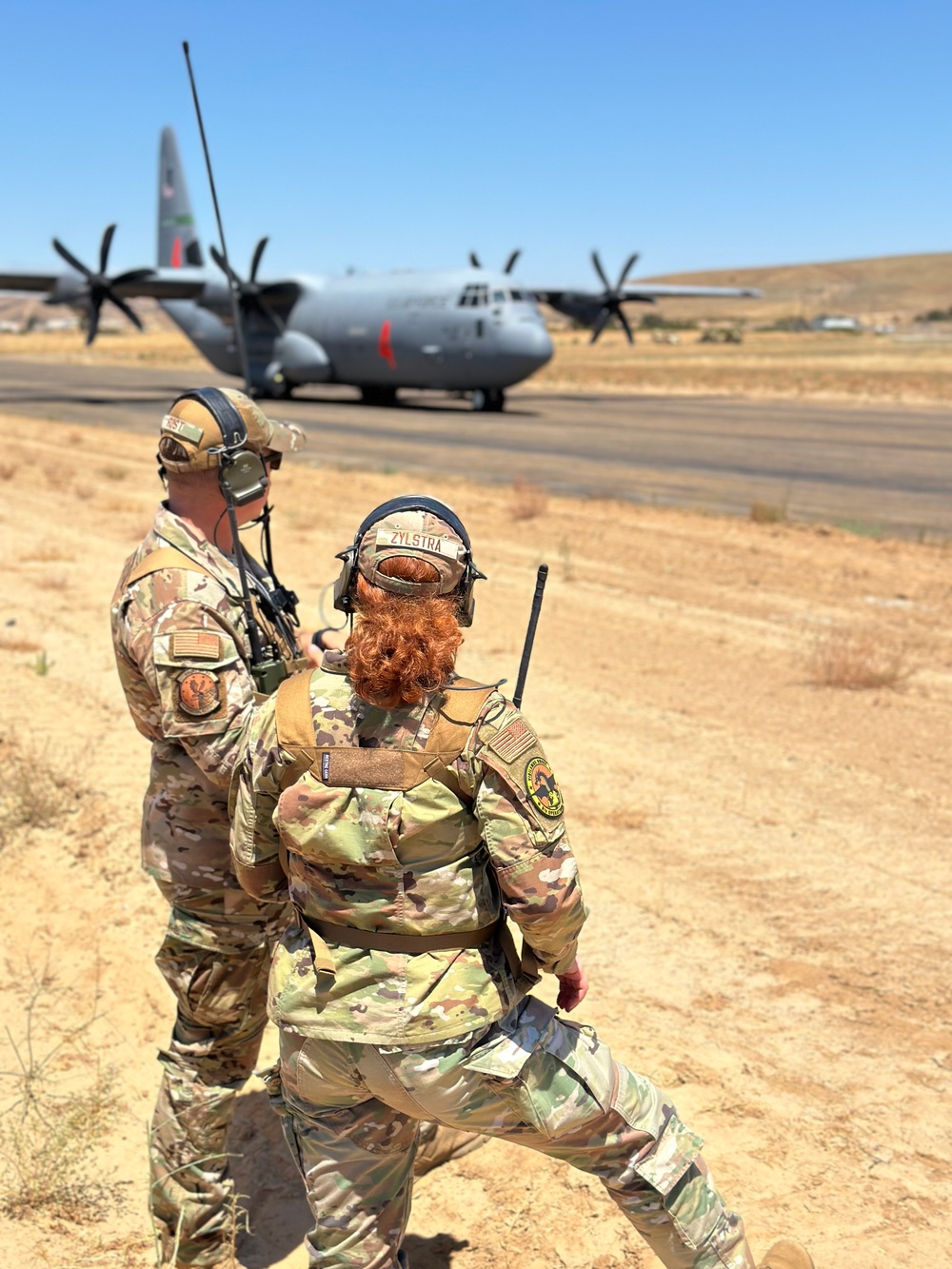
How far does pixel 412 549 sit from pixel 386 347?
29.8 metres

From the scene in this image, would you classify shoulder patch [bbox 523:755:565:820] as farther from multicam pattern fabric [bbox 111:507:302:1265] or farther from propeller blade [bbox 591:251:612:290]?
propeller blade [bbox 591:251:612:290]

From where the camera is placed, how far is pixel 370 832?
225cm

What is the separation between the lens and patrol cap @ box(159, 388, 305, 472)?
3.17 metres

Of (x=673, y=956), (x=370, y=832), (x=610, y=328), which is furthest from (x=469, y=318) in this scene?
(x=610, y=328)

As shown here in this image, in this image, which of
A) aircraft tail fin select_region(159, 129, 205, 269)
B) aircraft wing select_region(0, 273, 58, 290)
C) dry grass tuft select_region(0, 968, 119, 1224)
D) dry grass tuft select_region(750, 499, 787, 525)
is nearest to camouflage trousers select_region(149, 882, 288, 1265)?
dry grass tuft select_region(0, 968, 119, 1224)

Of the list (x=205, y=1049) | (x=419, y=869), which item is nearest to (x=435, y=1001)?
(x=419, y=869)

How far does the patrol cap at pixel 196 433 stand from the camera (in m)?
3.17

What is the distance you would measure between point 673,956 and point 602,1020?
1.90ft

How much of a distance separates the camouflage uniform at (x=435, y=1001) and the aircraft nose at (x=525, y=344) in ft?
90.4

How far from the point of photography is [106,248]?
110ft

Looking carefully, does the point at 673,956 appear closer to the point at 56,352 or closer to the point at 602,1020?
the point at 602,1020

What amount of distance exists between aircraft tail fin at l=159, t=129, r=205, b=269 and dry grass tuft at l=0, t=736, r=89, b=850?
40.6 meters

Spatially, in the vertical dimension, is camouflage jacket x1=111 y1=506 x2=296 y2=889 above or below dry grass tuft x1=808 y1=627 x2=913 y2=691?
above

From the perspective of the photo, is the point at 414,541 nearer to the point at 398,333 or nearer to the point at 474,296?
the point at 474,296
